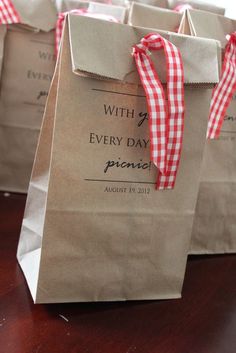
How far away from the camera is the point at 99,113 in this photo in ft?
1.64

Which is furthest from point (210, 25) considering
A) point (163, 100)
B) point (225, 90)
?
point (163, 100)

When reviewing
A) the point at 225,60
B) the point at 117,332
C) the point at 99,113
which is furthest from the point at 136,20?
the point at 117,332

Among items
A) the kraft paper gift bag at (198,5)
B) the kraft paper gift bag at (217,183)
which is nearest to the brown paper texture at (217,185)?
the kraft paper gift bag at (217,183)

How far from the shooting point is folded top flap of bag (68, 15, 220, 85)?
47 cm

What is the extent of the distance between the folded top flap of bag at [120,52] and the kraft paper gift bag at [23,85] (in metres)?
0.36

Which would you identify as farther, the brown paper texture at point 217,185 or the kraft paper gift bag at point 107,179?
the brown paper texture at point 217,185

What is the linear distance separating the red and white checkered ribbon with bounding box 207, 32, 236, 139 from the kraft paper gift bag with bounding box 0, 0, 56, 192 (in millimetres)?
363

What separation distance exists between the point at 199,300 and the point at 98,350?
0.63 ft

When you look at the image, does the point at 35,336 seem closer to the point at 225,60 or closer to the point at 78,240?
the point at 78,240

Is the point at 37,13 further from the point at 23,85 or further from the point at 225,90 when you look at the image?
the point at 225,90

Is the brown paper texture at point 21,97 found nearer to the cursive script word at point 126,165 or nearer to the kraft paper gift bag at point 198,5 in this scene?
the kraft paper gift bag at point 198,5

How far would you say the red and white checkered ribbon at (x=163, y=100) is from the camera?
1.63ft

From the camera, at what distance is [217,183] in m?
0.69

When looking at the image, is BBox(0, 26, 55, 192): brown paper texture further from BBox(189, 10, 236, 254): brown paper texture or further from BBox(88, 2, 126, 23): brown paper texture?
BBox(189, 10, 236, 254): brown paper texture
